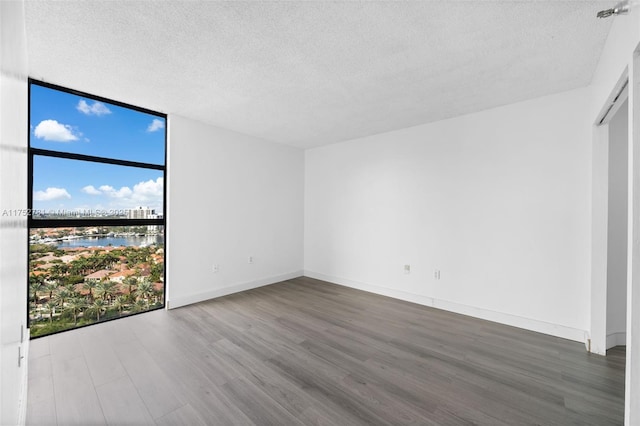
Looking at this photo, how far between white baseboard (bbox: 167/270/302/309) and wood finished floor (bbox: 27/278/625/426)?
0.37 meters

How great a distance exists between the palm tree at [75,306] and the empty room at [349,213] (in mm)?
15

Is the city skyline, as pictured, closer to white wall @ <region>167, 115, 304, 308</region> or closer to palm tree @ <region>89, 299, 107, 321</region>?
white wall @ <region>167, 115, 304, 308</region>

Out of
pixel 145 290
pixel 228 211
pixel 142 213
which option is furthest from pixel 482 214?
pixel 145 290

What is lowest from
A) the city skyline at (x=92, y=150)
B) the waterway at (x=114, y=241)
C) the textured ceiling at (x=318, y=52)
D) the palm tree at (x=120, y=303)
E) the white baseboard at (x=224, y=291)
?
the white baseboard at (x=224, y=291)

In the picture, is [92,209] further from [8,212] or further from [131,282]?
[8,212]

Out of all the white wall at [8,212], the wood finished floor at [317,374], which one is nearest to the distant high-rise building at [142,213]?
the wood finished floor at [317,374]

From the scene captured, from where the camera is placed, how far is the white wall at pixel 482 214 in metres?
2.78

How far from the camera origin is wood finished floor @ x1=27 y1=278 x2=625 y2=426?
1724 mm

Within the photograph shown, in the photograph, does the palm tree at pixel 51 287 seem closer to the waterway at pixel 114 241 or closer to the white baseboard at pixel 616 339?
the waterway at pixel 114 241

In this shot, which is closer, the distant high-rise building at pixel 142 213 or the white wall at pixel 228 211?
the distant high-rise building at pixel 142 213

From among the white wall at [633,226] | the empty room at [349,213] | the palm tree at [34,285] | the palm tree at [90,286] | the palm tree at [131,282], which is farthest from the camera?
the palm tree at [131,282]

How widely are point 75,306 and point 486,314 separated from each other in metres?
4.85

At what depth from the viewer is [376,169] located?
14.4 feet

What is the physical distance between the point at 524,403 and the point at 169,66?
12.8ft
